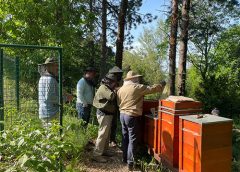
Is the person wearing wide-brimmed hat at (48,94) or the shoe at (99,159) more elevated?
the person wearing wide-brimmed hat at (48,94)

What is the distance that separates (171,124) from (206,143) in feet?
3.05

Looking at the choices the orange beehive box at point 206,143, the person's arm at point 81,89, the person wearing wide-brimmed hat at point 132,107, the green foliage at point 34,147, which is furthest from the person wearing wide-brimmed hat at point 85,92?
the green foliage at point 34,147

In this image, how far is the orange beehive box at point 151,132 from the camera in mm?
6362

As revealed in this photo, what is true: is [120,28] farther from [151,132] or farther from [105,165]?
[105,165]

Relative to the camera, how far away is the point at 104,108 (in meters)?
6.89

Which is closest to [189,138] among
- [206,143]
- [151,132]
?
[206,143]

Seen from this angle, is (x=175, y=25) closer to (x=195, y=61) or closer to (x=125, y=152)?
(x=125, y=152)

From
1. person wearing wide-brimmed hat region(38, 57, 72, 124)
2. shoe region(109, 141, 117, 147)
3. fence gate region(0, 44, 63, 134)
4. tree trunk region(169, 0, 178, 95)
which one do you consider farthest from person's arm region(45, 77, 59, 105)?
tree trunk region(169, 0, 178, 95)

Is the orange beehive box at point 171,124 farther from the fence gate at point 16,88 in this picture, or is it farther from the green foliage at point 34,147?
the green foliage at point 34,147

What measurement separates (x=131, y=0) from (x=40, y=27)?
8.68 meters

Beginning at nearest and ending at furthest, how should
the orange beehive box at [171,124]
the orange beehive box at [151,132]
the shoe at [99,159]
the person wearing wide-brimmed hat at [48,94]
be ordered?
the orange beehive box at [171,124] → the person wearing wide-brimmed hat at [48,94] → the orange beehive box at [151,132] → the shoe at [99,159]

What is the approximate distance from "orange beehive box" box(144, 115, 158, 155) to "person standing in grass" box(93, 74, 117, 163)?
2.43 feet

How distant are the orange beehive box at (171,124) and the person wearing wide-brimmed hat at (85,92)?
2.46m

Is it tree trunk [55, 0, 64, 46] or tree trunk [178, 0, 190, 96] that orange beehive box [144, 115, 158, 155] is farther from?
tree trunk [55, 0, 64, 46]
